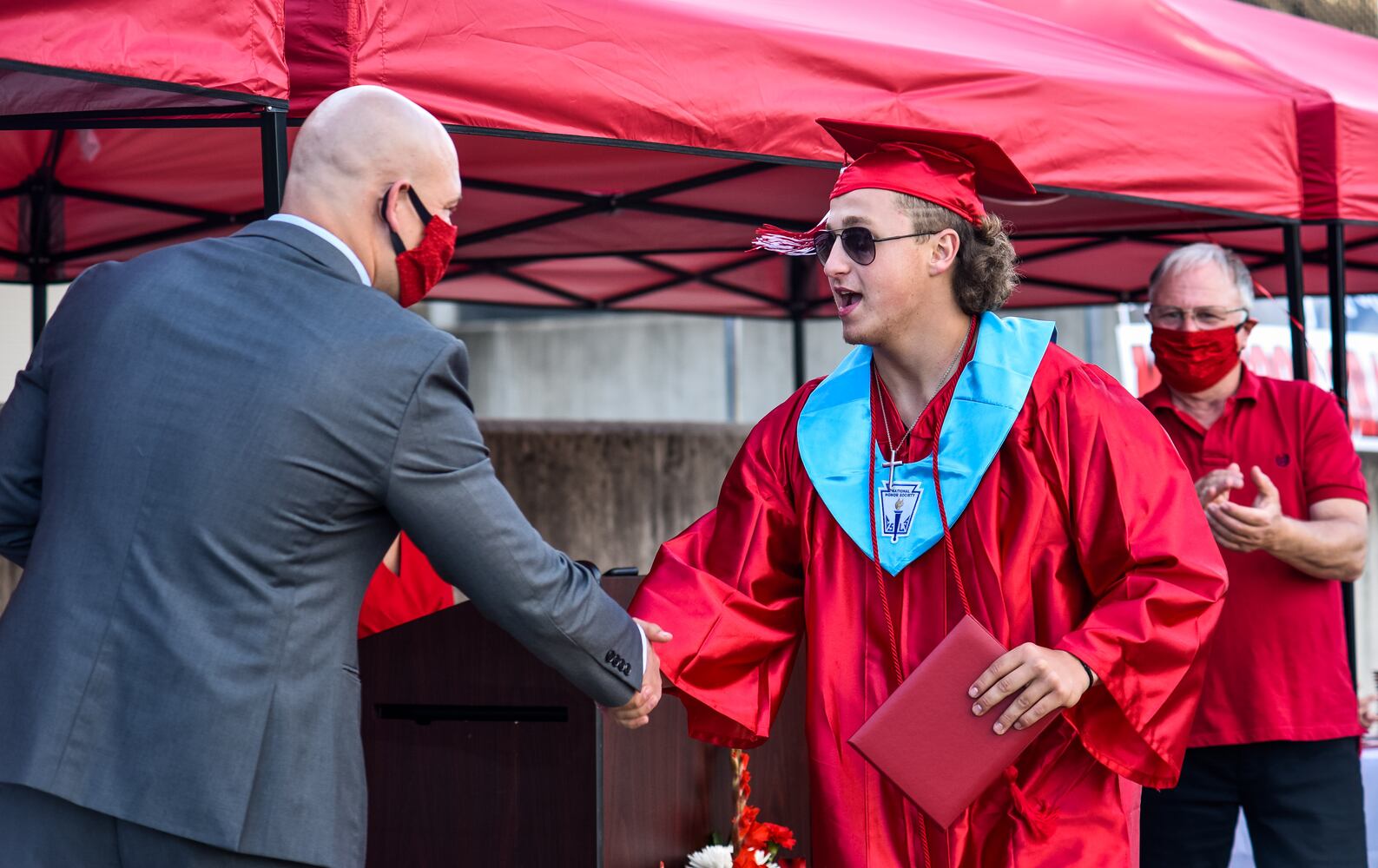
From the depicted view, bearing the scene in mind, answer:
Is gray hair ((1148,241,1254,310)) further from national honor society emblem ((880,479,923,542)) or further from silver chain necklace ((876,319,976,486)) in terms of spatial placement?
national honor society emblem ((880,479,923,542))

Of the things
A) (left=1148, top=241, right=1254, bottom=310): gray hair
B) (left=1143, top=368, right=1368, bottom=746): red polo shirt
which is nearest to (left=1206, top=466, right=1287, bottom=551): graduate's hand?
(left=1143, top=368, right=1368, bottom=746): red polo shirt

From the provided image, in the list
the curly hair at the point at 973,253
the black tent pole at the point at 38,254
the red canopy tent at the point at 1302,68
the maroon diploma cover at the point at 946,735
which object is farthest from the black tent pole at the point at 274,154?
the black tent pole at the point at 38,254

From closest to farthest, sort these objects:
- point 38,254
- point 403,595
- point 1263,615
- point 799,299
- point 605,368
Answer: point 1263,615 → point 403,595 → point 38,254 → point 799,299 → point 605,368

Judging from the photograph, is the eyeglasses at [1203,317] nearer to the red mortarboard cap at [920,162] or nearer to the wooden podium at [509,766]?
the red mortarboard cap at [920,162]

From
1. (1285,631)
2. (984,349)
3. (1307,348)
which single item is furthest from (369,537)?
(1307,348)

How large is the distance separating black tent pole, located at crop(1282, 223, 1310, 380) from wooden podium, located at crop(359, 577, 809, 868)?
7.73ft

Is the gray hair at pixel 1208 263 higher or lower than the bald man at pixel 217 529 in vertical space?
higher

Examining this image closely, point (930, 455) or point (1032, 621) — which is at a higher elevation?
point (930, 455)

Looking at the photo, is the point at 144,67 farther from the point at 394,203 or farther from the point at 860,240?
the point at 860,240

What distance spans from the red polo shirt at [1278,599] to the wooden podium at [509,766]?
4.60ft

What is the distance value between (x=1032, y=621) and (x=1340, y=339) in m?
2.52

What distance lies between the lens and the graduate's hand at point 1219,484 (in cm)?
342

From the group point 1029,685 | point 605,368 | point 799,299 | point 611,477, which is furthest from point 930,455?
point 605,368

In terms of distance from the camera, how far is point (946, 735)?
247 centimetres
